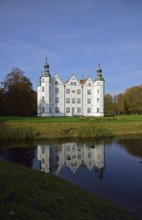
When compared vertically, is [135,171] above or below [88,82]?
below

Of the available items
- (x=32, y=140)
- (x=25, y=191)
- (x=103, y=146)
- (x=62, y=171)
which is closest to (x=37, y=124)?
(x=32, y=140)

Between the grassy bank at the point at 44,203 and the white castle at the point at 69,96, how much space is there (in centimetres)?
5339

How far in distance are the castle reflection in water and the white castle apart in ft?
122

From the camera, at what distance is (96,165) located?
1808cm

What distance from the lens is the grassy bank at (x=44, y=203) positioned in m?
6.47

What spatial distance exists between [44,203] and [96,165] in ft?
36.7

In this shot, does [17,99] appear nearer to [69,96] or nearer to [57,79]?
[57,79]

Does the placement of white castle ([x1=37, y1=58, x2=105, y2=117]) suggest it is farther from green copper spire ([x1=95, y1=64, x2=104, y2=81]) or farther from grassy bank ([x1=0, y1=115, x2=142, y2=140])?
grassy bank ([x1=0, y1=115, x2=142, y2=140])

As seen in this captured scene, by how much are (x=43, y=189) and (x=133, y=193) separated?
5.01m

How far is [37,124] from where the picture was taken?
34.5 meters

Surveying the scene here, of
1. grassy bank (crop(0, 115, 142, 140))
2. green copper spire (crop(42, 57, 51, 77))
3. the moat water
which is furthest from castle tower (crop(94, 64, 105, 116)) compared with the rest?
the moat water

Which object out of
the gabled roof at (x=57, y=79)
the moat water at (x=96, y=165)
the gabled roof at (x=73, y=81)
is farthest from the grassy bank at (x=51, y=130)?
the gabled roof at (x=73, y=81)

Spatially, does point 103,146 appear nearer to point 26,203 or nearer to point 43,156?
point 43,156

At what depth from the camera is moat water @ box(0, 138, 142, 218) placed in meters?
11.6
